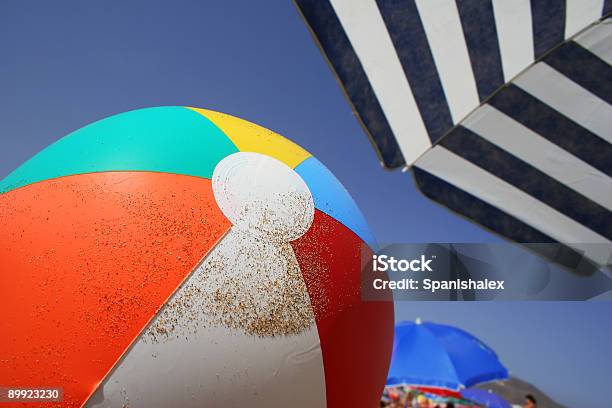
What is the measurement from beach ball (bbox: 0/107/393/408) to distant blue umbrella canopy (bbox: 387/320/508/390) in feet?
21.1

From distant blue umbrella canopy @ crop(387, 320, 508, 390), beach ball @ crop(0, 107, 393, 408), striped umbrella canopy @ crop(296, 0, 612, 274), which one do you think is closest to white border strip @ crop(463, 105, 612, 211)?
striped umbrella canopy @ crop(296, 0, 612, 274)

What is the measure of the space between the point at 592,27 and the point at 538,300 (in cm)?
110

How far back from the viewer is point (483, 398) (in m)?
10.7

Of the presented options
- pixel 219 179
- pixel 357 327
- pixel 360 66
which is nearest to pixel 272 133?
pixel 219 179

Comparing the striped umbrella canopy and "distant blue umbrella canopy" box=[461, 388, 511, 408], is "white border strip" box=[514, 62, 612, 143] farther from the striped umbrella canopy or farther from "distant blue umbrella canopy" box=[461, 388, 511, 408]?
"distant blue umbrella canopy" box=[461, 388, 511, 408]

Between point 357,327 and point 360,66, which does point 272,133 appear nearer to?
point 360,66

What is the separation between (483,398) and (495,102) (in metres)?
9.97

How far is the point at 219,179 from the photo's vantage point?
2.24 m

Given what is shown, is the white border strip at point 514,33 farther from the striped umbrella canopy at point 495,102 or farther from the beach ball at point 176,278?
the beach ball at point 176,278

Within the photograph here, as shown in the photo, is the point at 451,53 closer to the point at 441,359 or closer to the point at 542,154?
the point at 542,154

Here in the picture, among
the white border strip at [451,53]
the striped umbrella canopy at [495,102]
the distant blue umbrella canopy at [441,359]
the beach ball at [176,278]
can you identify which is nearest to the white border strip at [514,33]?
the striped umbrella canopy at [495,102]

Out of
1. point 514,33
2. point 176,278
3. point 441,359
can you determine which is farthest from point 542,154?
point 441,359

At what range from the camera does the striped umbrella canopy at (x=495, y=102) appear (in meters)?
1.93

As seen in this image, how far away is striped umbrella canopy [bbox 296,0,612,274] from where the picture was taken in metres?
1.93
